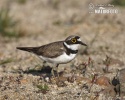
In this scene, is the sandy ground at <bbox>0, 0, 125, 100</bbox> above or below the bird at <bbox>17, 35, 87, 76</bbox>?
below

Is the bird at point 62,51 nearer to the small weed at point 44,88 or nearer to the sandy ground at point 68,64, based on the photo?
the sandy ground at point 68,64

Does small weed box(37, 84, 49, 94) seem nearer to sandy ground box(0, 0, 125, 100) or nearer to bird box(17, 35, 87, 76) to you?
sandy ground box(0, 0, 125, 100)

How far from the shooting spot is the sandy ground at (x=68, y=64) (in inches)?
239

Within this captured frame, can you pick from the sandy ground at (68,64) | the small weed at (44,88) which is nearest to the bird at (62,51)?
the sandy ground at (68,64)

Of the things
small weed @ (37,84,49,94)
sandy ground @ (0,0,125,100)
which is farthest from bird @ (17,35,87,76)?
small weed @ (37,84,49,94)

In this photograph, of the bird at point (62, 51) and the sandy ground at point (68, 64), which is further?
the bird at point (62, 51)

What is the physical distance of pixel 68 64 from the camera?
309 inches

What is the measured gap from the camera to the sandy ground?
606 centimetres

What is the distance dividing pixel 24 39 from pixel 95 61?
274 cm

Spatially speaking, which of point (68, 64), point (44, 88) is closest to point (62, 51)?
point (44, 88)

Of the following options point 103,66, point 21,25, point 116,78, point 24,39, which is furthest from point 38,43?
point 116,78

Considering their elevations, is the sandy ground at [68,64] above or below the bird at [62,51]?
below

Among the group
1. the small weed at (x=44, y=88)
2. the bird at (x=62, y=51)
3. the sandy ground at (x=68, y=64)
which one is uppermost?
the bird at (x=62, y=51)

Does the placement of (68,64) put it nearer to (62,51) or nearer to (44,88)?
(62,51)
